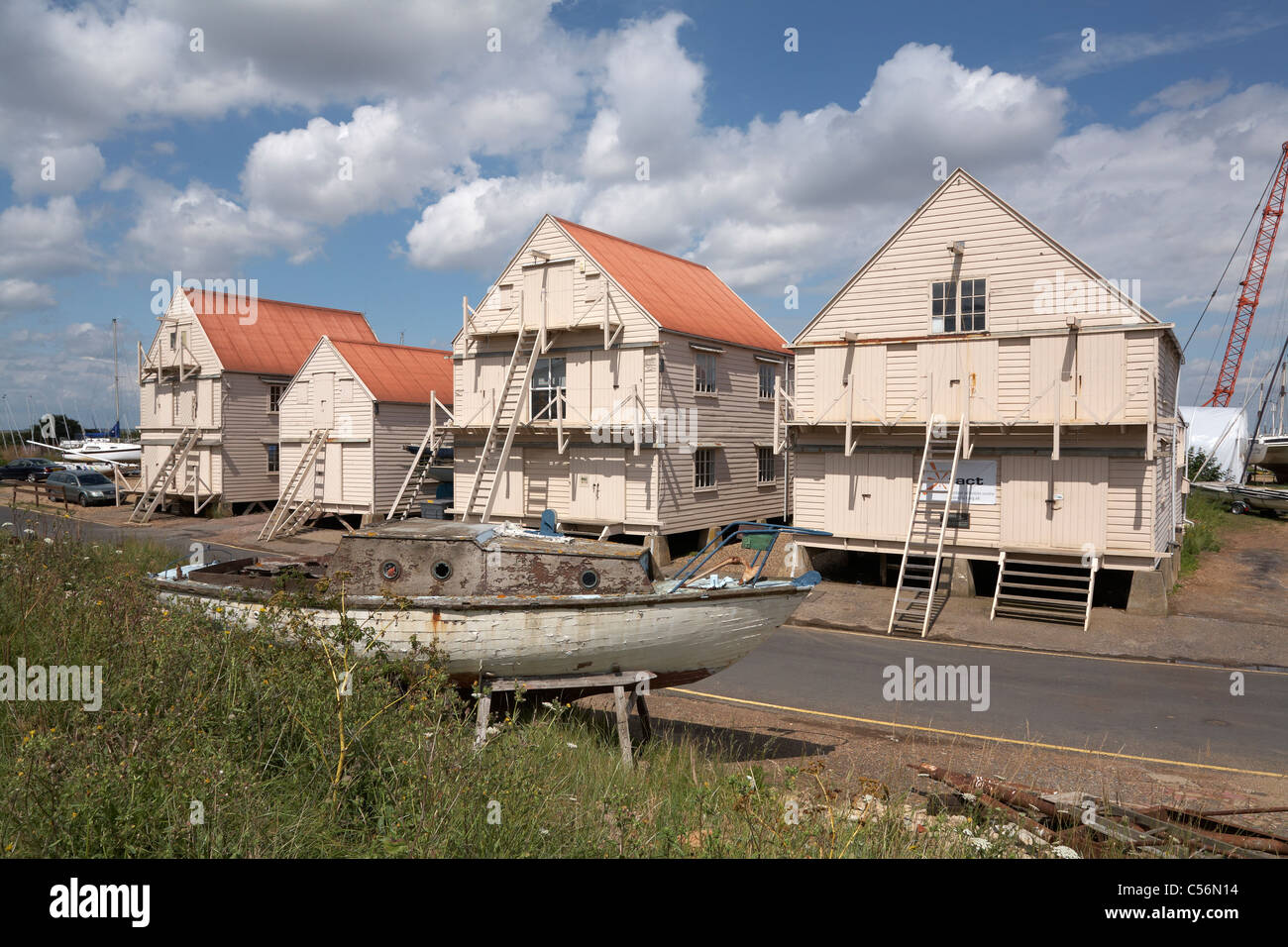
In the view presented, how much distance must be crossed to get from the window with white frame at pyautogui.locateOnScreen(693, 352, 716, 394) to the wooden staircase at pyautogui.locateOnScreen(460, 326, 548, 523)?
4723 mm

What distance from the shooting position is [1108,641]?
Result: 1652 centimetres

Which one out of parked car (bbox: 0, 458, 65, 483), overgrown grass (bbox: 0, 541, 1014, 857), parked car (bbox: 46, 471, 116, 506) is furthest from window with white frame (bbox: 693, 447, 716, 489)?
parked car (bbox: 0, 458, 65, 483)

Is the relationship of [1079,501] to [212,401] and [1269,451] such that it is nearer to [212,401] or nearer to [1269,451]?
[1269,451]

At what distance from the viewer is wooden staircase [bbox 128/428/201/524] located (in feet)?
121

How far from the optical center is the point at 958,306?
791 inches

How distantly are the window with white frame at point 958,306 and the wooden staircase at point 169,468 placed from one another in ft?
105

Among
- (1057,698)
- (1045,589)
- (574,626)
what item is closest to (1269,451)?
(1045,589)

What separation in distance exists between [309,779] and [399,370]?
104 ft

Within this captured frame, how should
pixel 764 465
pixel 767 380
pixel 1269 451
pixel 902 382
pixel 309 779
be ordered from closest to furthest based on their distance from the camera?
pixel 309 779 → pixel 902 382 → pixel 767 380 → pixel 764 465 → pixel 1269 451

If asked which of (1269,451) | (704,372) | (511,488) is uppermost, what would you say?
(704,372)

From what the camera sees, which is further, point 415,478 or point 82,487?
point 82,487

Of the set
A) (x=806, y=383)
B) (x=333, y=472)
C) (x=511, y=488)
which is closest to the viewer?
(x=806, y=383)

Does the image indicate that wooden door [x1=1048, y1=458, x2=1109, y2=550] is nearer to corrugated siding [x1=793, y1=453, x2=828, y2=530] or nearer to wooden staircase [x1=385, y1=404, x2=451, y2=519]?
corrugated siding [x1=793, y1=453, x2=828, y2=530]
